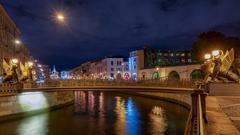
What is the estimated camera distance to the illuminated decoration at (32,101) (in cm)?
4260

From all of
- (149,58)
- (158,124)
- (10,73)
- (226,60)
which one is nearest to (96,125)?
(158,124)

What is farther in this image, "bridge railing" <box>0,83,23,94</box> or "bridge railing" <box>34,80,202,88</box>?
"bridge railing" <box>34,80,202,88</box>

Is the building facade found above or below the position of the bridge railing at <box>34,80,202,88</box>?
above

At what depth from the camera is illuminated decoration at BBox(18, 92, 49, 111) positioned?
42.6 m

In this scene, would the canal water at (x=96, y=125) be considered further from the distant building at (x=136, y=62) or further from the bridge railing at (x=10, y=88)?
the distant building at (x=136, y=62)

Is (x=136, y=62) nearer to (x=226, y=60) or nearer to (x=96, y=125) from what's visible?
(x=226, y=60)

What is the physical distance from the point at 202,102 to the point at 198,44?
230ft

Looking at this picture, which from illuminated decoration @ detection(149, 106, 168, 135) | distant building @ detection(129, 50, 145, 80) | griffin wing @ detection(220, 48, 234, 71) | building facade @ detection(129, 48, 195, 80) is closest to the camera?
illuminated decoration @ detection(149, 106, 168, 135)

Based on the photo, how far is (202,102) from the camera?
14.1 m

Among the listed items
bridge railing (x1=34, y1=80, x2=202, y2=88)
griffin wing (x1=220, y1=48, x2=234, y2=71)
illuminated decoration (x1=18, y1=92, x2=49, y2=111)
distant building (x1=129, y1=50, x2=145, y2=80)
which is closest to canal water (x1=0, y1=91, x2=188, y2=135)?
illuminated decoration (x1=18, y1=92, x2=49, y2=111)

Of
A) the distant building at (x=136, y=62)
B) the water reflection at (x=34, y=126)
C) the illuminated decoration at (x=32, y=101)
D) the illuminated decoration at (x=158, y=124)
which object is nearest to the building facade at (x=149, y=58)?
the distant building at (x=136, y=62)

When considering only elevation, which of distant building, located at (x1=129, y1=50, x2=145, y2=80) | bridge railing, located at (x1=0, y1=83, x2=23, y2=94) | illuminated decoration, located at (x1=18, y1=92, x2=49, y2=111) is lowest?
illuminated decoration, located at (x1=18, y1=92, x2=49, y2=111)

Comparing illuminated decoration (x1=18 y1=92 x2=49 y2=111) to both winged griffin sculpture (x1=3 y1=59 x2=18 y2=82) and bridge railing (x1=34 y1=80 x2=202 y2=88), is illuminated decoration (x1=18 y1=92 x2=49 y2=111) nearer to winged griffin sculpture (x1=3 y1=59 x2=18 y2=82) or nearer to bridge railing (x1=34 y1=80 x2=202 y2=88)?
bridge railing (x1=34 y1=80 x2=202 y2=88)

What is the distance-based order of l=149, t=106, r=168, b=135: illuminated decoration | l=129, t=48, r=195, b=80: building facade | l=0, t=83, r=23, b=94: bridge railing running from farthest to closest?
l=129, t=48, r=195, b=80: building facade → l=0, t=83, r=23, b=94: bridge railing → l=149, t=106, r=168, b=135: illuminated decoration
